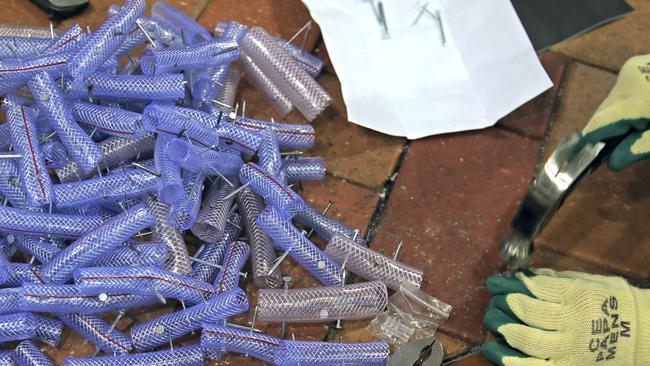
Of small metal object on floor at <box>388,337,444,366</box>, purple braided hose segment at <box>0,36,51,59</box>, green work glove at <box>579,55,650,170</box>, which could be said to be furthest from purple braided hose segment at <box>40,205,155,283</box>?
green work glove at <box>579,55,650,170</box>

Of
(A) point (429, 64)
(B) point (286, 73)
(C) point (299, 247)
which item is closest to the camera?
(C) point (299, 247)

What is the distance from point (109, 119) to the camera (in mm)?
1770

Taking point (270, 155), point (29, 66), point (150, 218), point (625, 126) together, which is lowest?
point (150, 218)

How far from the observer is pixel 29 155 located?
1.70m

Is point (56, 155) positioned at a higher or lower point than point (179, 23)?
lower

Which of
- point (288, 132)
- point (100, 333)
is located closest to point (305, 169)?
point (288, 132)

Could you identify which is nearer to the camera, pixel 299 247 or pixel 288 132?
pixel 299 247

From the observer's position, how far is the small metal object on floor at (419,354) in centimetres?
166

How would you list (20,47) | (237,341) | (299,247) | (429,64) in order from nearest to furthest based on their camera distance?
(237,341) → (299,247) → (20,47) → (429,64)

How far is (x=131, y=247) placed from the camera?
174 cm

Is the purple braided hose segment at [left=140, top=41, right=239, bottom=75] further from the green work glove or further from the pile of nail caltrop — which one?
the green work glove

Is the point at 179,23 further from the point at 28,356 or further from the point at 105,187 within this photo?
the point at 28,356

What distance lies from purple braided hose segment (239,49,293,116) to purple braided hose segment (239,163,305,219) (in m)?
0.32

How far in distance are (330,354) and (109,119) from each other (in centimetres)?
66
